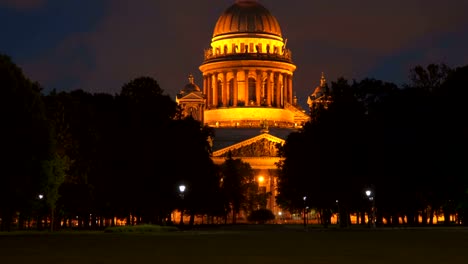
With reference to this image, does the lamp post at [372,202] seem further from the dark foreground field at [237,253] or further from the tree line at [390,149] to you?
the dark foreground field at [237,253]

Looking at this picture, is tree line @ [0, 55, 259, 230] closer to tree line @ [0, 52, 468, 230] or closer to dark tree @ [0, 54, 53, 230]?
tree line @ [0, 52, 468, 230]

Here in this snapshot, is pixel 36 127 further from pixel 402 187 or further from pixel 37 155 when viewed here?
pixel 402 187

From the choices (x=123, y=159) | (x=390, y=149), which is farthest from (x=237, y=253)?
(x=390, y=149)

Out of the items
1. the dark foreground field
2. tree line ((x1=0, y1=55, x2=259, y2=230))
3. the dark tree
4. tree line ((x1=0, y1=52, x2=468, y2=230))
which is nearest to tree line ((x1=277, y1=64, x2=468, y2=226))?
tree line ((x1=0, y1=52, x2=468, y2=230))

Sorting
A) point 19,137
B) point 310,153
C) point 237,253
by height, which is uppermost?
point 310,153

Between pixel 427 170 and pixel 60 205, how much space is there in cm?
3248

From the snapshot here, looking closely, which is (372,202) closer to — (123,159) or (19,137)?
(123,159)

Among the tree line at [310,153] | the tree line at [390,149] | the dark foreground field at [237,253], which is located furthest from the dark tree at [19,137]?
the tree line at [390,149]

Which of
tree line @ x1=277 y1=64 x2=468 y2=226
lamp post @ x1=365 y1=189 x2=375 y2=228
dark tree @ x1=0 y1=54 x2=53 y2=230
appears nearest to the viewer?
dark tree @ x1=0 y1=54 x2=53 y2=230

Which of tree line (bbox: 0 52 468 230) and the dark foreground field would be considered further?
tree line (bbox: 0 52 468 230)

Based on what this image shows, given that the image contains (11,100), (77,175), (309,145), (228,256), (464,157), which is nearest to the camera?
(228,256)

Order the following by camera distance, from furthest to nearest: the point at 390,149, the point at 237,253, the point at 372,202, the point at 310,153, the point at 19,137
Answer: the point at 310,153 < the point at 372,202 < the point at 390,149 < the point at 19,137 < the point at 237,253

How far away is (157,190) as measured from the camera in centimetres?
10438

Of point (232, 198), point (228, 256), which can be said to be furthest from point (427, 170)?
point (232, 198)
